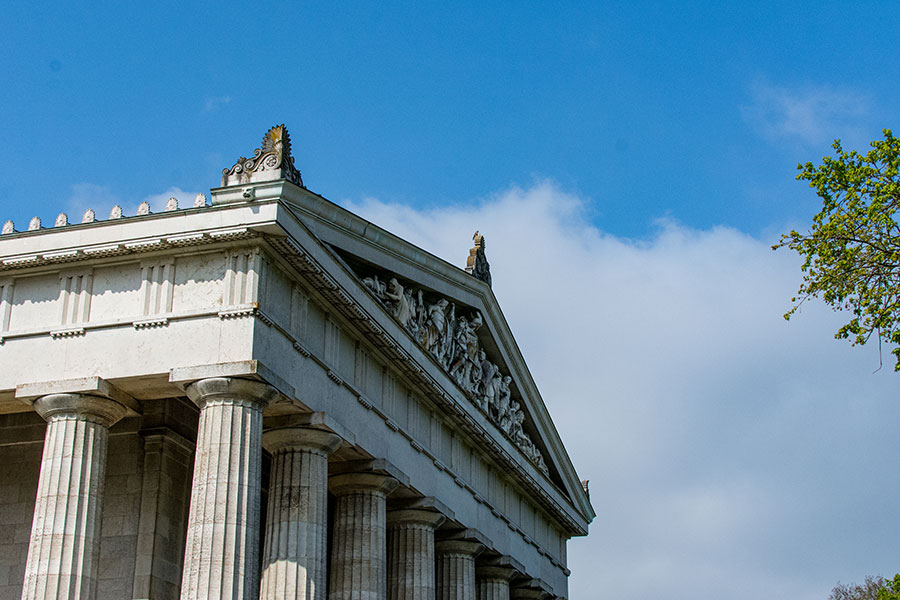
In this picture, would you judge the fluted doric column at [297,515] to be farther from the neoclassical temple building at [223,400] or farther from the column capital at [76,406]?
the column capital at [76,406]

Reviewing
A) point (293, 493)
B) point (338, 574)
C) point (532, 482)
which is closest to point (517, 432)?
point (532, 482)

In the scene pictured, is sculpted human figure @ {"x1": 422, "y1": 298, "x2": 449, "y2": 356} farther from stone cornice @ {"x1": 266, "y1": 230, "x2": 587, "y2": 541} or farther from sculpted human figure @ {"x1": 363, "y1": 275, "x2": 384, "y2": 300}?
sculpted human figure @ {"x1": 363, "y1": 275, "x2": 384, "y2": 300}

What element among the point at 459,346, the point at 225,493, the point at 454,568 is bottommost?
the point at 225,493

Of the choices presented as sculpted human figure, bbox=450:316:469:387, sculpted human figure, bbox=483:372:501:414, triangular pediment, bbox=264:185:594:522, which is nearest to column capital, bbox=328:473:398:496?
triangular pediment, bbox=264:185:594:522

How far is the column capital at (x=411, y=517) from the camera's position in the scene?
132 feet

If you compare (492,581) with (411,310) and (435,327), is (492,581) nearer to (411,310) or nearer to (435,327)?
(435,327)

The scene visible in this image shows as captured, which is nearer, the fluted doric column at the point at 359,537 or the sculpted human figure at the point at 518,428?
the fluted doric column at the point at 359,537

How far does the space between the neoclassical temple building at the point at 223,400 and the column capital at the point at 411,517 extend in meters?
0.11

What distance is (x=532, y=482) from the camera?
168 ft

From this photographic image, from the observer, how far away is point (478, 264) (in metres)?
47.5

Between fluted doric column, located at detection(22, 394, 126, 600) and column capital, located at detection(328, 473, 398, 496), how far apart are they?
7766mm

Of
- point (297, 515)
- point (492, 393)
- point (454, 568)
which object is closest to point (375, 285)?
point (297, 515)

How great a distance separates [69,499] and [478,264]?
70.7 ft

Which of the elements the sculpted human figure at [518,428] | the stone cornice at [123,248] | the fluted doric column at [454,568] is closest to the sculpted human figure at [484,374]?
the sculpted human figure at [518,428]
